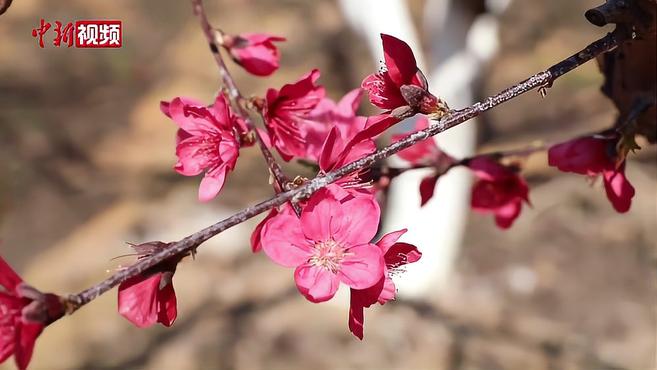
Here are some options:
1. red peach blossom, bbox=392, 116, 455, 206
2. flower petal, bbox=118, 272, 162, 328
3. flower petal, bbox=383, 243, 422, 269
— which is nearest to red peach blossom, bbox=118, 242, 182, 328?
flower petal, bbox=118, 272, 162, 328

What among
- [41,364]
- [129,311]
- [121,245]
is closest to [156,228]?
[121,245]

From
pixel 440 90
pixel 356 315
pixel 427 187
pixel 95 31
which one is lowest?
pixel 356 315

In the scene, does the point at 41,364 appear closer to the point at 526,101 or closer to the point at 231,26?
the point at 231,26

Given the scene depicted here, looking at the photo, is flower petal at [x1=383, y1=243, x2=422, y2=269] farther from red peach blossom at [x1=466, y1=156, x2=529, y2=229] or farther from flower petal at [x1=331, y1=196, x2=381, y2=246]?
red peach blossom at [x1=466, y1=156, x2=529, y2=229]

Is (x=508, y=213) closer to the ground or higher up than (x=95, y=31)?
closer to the ground

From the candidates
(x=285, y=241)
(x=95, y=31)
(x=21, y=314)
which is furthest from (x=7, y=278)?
(x=95, y=31)

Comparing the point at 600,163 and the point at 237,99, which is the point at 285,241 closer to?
the point at 237,99
